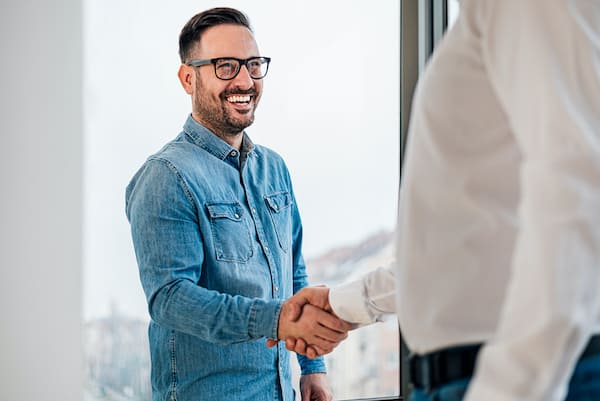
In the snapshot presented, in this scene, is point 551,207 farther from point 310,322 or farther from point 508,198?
point 310,322

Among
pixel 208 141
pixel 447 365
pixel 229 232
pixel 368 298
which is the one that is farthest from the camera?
pixel 208 141

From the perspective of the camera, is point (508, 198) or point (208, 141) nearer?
point (508, 198)

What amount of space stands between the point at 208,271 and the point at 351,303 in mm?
372

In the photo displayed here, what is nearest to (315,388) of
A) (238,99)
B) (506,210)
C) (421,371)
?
(238,99)

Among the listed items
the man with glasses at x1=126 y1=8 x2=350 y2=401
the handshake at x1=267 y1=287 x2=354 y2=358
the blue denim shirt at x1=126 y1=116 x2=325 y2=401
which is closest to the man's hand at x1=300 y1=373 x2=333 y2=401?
the man with glasses at x1=126 y1=8 x2=350 y2=401

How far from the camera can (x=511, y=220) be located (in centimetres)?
100

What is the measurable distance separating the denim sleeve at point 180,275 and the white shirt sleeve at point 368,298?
0.52 feet

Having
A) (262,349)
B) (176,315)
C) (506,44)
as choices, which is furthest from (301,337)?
(506,44)

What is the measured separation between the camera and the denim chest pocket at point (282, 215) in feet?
6.77

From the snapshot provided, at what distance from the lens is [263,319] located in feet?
5.91

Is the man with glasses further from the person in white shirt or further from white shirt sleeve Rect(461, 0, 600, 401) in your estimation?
white shirt sleeve Rect(461, 0, 600, 401)

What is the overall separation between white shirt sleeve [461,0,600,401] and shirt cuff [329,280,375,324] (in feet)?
2.72

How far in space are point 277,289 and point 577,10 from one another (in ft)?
4.03

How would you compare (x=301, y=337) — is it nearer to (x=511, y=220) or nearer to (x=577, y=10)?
(x=511, y=220)
